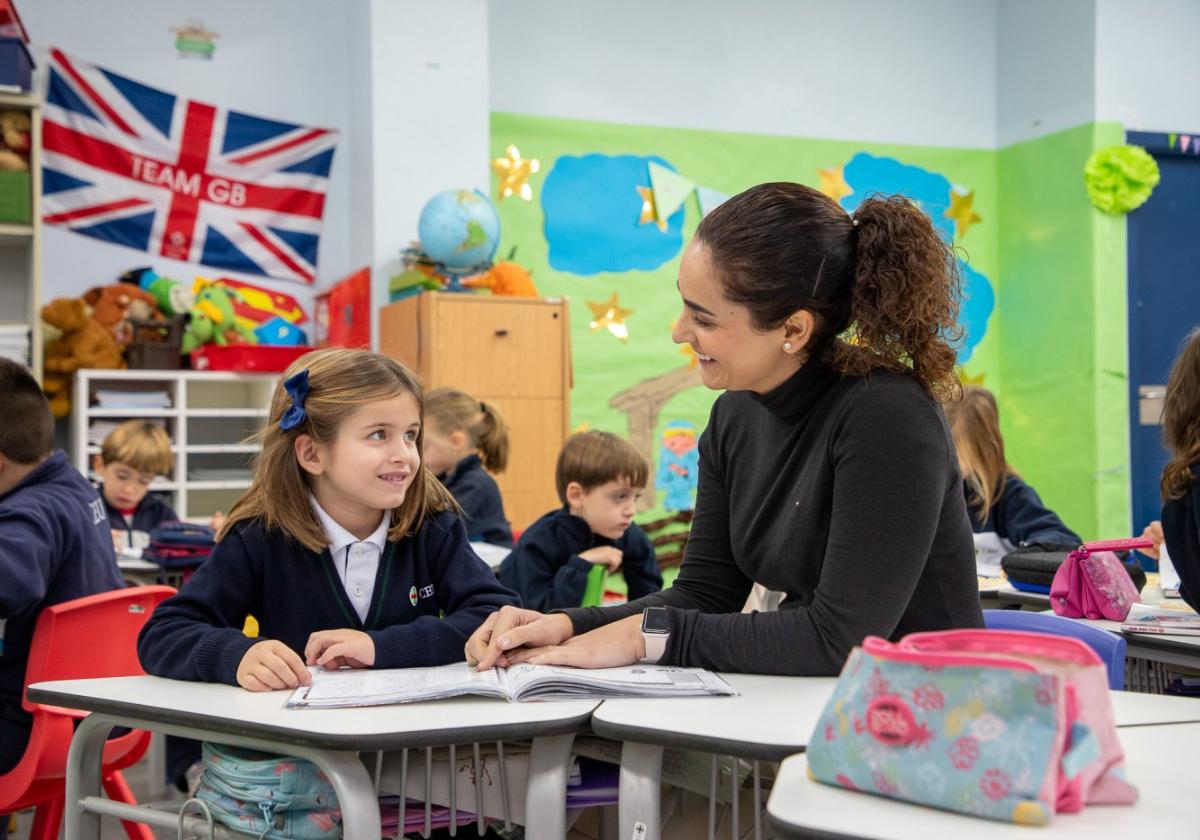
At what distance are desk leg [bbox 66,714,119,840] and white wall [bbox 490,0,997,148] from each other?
4558mm

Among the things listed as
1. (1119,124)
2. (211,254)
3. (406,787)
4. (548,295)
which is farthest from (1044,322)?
(406,787)

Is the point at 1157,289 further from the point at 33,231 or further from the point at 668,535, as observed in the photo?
the point at 33,231

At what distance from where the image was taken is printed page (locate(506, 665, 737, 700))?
1495mm

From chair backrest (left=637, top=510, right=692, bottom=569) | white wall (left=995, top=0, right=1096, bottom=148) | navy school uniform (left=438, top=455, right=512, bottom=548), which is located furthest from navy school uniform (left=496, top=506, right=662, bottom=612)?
white wall (left=995, top=0, right=1096, bottom=148)

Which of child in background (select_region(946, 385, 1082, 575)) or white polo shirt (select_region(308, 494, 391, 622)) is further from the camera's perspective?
child in background (select_region(946, 385, 1082, 575))

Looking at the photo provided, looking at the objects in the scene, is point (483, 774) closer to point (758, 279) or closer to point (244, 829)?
point (244, 829)

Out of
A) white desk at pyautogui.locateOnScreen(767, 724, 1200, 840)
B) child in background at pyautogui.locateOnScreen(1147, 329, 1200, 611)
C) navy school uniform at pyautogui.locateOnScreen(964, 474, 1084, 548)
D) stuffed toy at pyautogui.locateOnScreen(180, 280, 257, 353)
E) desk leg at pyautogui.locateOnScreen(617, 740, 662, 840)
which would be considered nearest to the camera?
white desk at pyautogui.locateOnScreen(767, 724, 1200, 840)

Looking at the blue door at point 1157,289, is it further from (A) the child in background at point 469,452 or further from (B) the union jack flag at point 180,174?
(B) the union jack flag at point 180,174

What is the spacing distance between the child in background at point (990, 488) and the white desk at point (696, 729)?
7.36ft

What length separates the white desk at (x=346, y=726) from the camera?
1355 mm

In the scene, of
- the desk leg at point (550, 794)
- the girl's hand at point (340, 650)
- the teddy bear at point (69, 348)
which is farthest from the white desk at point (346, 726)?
the teddy bear at point (69, 348)

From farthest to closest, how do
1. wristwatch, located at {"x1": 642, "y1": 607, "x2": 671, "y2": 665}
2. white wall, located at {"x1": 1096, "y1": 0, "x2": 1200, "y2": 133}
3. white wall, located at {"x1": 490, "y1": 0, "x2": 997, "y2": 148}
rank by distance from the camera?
1. white wall, located at {"x1": 1096, "y1": 0, "x2": 1200, "y2": 133}
2. white wall, located at {"x1": 490, "y1": 0, "x2": 997, "y2": 148}
3. wristwatch, located at {"x1": 642, "y1": 607, "x2": 671, "y2": 665}

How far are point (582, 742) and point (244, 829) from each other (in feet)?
1.39

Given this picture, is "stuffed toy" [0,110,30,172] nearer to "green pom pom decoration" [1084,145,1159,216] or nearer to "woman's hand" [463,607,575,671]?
"woman's hand" [463,607,575,671]
